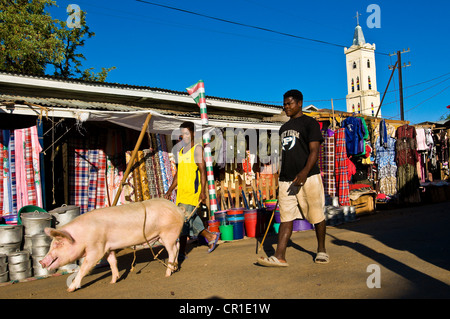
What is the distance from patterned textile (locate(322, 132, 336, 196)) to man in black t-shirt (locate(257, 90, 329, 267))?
219 inches

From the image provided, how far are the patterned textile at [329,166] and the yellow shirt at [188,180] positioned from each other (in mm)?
5486

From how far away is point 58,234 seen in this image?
362 cm

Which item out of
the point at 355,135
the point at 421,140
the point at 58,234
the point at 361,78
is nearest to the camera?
the point at 58,234

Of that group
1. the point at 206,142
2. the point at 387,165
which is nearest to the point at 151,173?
the point at 206,142

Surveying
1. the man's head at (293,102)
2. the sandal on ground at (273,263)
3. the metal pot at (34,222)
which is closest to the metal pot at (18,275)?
the metal pot at (34,222)

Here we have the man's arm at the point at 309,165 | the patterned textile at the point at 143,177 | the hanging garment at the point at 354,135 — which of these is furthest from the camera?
the hanging garment at the point at 354,135

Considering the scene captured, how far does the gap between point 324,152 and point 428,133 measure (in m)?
5.88

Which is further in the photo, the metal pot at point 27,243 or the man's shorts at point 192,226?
the man's shorts at point 192,226

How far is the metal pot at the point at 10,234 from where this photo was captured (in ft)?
15.8

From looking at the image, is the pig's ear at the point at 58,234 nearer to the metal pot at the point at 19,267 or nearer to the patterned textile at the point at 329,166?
the metal pot at the point at 19,267

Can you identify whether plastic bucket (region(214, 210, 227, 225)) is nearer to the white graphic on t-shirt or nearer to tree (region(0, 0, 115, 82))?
the white graphic on t-shirt

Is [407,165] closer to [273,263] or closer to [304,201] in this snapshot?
[304,201]

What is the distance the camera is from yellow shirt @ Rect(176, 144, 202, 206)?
5.19m

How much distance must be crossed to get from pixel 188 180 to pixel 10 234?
8.26 ft
